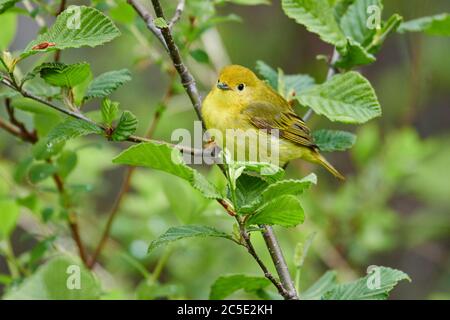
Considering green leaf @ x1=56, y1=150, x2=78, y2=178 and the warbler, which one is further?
the warbler

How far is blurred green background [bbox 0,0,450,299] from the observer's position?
3.00 metres

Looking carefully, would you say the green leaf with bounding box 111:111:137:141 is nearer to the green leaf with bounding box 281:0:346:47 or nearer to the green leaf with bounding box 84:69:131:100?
the green leaf with bounding box 84:69:131:100

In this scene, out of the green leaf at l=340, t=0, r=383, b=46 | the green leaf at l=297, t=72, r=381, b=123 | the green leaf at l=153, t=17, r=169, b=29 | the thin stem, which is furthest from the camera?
the green leaf at l=340, t=0, r=383, b=46

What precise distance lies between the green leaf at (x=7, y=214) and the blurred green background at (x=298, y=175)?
66mm

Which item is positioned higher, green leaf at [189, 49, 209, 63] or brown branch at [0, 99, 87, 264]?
green leaf at [189, 49, 209, 63]

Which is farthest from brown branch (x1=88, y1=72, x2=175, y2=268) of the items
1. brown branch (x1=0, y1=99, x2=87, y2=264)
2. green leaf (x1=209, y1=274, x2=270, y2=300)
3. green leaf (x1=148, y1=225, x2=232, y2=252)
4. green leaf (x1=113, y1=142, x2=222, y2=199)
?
green leaf (x1=113, y1=142, x2=222, y2=199)

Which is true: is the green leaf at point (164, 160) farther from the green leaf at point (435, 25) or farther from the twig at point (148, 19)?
the green leaf at point (435, 25)

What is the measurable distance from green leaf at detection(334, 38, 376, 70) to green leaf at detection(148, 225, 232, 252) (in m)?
0.64

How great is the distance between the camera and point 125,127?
1.64 metres

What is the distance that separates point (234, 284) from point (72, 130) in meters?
0.59

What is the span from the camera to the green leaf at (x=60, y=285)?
1.80 m

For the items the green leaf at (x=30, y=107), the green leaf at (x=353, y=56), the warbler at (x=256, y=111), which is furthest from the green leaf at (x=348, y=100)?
the warbler at (x=256, y=111)

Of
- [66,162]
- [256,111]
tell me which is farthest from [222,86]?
[66,162]
